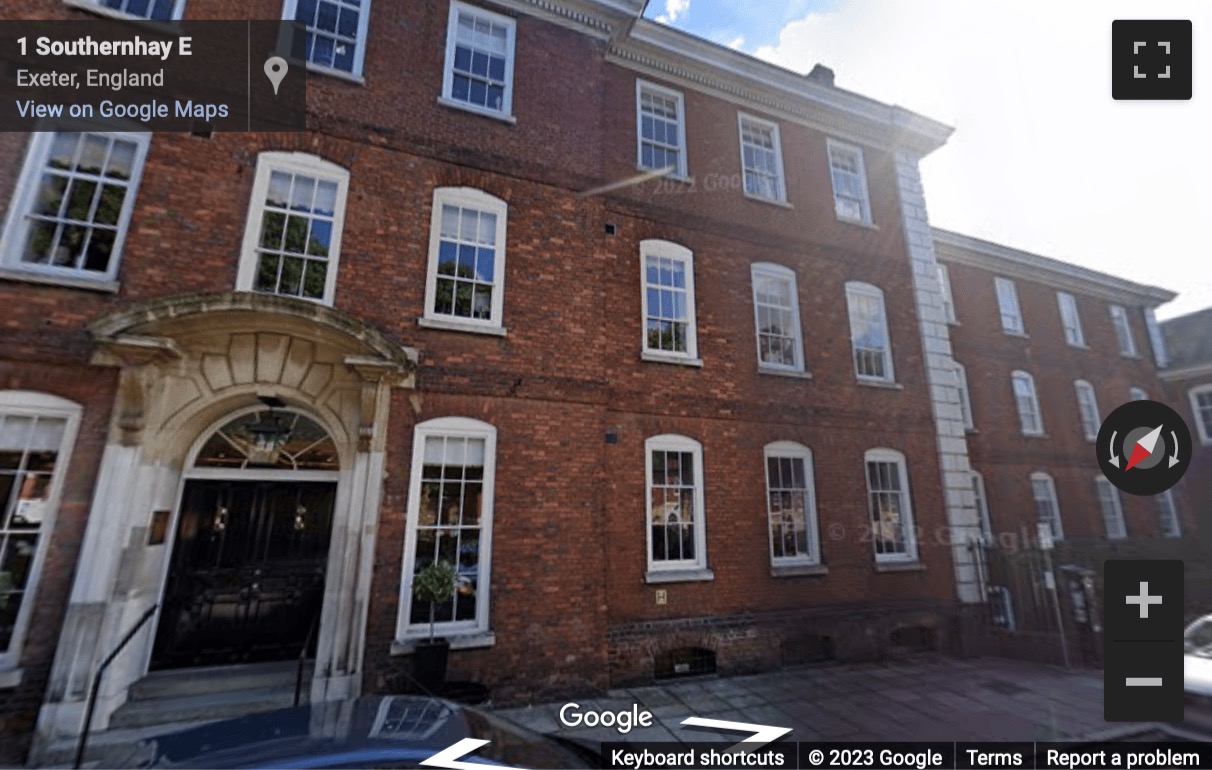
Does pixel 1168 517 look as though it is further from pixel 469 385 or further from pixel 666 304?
pixel 469 385

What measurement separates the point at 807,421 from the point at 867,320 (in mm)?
3223

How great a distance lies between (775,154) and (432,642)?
37.8 feet

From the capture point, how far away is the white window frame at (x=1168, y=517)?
1836 cm

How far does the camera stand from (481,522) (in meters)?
7.18

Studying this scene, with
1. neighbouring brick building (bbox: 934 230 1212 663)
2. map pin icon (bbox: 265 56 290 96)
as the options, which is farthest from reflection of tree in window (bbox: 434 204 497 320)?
neighbouring brick building (bbox: 934 230 1212 663)

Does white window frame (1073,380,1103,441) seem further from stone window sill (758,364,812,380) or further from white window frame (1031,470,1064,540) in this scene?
stone window sill (758,364,812,380)

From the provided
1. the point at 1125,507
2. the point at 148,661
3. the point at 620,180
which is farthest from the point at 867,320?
the point at 1125,507

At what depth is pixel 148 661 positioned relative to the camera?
6262 millimetres

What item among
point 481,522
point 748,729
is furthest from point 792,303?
point 748,729

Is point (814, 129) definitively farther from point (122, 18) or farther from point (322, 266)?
point (122, 18)

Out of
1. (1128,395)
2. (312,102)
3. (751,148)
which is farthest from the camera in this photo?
(1128,395)

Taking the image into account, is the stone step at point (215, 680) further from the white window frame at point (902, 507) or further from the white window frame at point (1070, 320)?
the white window frame at point (1070, 320)

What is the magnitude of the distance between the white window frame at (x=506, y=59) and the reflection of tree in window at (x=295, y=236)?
2.64 m

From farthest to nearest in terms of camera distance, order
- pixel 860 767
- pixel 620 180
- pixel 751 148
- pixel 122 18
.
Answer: pixel 751 148, pixel 620 180, pixel 122 18, pixel 860 767
